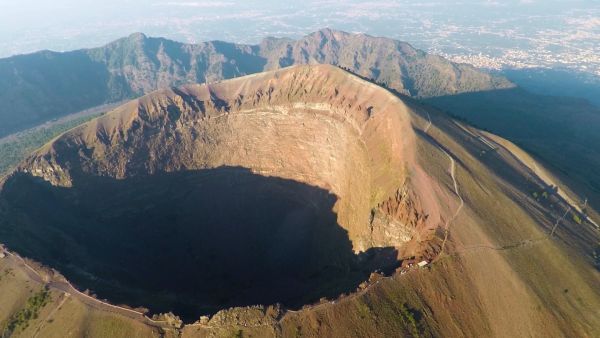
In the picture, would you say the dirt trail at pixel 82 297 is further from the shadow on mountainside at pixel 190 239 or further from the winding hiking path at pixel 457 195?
the winding hiking path at pixel 457 195

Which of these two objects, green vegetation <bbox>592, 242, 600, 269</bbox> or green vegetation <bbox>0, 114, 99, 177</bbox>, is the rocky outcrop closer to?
green vegetation <bbox>592, 242, 600, 269</bbox>

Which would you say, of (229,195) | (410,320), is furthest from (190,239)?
(410,320)

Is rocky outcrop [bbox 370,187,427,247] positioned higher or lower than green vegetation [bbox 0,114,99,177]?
higher

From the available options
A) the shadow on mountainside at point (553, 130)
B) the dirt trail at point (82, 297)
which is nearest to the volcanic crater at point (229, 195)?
the dirt trail at point (82, 297)

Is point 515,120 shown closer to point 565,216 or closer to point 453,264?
point 565,216

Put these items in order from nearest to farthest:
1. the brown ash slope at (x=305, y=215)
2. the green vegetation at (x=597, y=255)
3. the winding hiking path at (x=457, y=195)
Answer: the brown ash slope at (x=305, y=215) → the winding hiking path at (x=457, y=195) → the green vegetation at (x=597, y=255)

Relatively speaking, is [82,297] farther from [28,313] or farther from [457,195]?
[457,195]

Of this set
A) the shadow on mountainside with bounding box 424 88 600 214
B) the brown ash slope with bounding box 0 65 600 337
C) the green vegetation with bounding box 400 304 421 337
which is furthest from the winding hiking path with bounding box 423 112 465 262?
the shadow on mountainside with bounding box 424 88 600 214

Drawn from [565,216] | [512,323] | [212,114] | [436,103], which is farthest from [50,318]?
[436,103]
